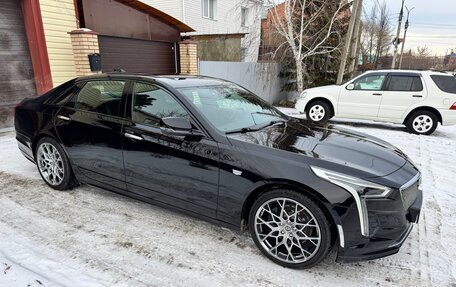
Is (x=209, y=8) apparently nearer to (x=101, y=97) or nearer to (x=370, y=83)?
(x=370, y=83)

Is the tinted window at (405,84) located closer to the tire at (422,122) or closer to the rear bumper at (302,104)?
the tire at (422,122)

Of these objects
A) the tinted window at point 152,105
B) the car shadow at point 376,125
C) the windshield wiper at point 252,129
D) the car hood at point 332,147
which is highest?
the tinted window at point 152,105

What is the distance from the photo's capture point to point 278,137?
289 cm

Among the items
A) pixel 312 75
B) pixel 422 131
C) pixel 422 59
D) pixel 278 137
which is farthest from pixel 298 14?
pixel 422 59

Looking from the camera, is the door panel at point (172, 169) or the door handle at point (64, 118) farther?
the door handle at point (64, 118)

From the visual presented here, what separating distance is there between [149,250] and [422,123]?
308 inches

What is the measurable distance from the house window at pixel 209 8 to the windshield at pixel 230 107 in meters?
15.2

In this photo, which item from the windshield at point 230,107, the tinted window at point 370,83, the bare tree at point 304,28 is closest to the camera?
the windshield at point 230,107

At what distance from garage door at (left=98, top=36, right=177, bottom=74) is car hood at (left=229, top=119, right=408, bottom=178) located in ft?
21.2

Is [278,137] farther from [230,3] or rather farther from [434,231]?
[230,3]

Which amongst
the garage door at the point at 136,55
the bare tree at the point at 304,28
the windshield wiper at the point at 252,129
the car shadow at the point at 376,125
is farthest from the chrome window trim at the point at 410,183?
the bare tree at the point at 304,28

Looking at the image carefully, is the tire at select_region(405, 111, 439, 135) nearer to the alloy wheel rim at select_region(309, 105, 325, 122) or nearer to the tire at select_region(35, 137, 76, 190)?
the alloy wheel rim at select_region(309, 105, 325, 122)

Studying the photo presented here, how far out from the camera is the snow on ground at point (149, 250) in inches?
94.4

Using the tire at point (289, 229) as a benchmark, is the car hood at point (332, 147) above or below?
above
